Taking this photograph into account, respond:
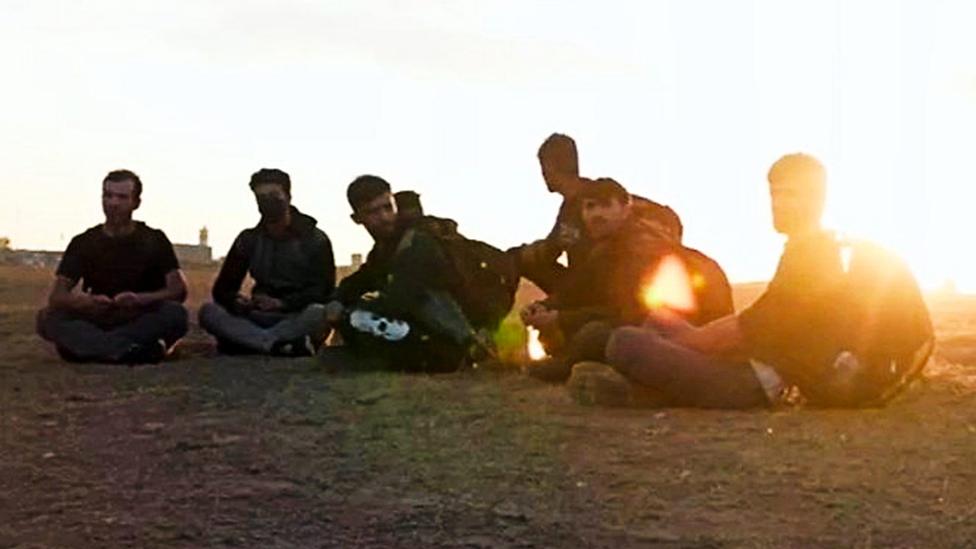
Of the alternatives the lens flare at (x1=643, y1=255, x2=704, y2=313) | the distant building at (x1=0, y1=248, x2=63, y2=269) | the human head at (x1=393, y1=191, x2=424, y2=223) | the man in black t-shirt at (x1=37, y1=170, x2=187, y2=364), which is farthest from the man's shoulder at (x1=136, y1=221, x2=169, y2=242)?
the distant building at (x1=0, y1=248, x2=63, y2=269)

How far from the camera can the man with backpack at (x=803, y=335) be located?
21.8ft

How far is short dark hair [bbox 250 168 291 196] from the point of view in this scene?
1009 centimetres

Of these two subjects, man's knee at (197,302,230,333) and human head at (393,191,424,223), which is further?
man's knee at (197,302,230,333)

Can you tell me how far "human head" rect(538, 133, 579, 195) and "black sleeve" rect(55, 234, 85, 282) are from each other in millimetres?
3185

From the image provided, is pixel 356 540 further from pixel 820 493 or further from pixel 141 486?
pixel 820 493

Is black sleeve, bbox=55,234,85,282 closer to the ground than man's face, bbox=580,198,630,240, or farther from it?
closer to the ground

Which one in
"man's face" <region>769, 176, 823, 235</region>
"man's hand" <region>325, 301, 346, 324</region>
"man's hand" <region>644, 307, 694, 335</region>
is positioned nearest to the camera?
"man's face" <region>769, 176, 823, 235</region>

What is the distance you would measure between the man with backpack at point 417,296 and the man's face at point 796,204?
105 inches

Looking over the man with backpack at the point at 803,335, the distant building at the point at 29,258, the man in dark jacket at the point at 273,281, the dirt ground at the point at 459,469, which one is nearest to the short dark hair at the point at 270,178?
the man in dark jacket at the point at 273,281

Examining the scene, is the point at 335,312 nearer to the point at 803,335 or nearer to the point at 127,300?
the point at 127,300

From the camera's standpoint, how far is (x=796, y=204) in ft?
21.6

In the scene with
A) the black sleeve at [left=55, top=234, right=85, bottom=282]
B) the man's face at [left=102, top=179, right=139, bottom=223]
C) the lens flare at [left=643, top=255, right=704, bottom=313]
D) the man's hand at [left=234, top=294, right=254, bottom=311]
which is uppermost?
the man's face at [left=102, top=179, right=139, bottom=223]

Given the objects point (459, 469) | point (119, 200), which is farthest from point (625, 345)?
point (119, 200)

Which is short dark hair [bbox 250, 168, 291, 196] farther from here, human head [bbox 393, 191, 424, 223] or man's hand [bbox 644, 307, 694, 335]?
man's hand [bbox 644, 307, 694, 335]
